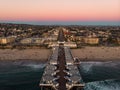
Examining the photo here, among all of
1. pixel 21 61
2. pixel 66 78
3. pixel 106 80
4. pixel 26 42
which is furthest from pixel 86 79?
pixel 26 42

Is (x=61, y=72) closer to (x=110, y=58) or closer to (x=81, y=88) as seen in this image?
(x=81, y=88)

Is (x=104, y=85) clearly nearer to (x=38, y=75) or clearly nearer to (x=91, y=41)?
(x=38, y=75)

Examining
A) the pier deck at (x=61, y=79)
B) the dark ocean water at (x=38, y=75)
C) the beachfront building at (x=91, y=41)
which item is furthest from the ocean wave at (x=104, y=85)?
the beachfront building at (x=91, y=41)

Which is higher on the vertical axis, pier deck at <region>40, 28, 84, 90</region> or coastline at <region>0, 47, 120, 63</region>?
pier deck at <region>40, 28, 84, 90</region>

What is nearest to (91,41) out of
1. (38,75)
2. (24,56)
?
(24,56)

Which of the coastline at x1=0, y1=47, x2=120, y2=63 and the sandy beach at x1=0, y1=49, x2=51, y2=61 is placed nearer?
the coastline at x1=0, y1=47, x2=120, y2=63

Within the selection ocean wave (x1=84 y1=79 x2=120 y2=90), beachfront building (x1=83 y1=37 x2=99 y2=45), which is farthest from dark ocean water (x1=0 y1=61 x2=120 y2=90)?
beachfront building (x1=83 y1=37 x2=99 y2=45)

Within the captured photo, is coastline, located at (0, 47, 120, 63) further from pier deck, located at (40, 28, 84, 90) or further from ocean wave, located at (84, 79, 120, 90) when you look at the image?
ocean wave, located at (84, 79, 120, 90)

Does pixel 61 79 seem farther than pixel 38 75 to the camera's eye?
No
